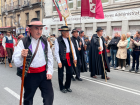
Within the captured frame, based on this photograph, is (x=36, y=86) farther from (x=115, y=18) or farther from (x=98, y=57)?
(x=115, y=18)

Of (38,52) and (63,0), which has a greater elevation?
(63,0)

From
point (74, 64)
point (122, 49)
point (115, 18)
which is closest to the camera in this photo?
point (74, 64)

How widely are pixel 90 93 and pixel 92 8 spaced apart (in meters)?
4.61

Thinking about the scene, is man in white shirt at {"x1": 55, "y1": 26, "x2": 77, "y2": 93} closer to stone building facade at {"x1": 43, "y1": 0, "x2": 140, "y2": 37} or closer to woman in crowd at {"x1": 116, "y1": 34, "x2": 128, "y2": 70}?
woman in crowd at {"x1": 116, "y1": 34, "x2": 128, "y2": 70}

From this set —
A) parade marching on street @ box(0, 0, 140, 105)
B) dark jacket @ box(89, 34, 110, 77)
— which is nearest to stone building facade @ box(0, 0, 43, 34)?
parade marching on street @ box(0, 0, 140, 105)

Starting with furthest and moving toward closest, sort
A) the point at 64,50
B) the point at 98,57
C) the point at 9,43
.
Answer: the point at 9,43 < the point at 98,57 < the point at 64,50

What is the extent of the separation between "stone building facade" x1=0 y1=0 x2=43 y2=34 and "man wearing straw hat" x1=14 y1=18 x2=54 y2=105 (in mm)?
21848

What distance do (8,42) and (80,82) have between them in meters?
5.31

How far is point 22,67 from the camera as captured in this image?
9.96 ft

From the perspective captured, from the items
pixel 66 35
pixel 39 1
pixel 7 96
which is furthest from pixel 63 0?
pixel 39 1

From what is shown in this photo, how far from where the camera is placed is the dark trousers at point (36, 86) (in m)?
3.06

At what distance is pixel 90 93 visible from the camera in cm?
518

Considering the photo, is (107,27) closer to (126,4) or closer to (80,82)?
(126,4)


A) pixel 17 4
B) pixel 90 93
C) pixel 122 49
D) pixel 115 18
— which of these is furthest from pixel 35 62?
pixel 17 4
